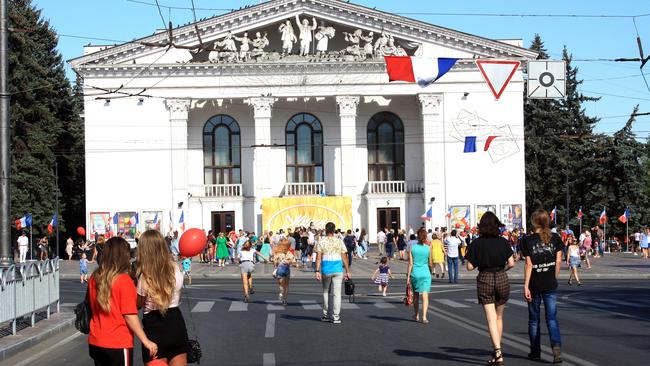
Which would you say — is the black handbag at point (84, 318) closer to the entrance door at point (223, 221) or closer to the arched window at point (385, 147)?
the entrance door at point (223, 221)

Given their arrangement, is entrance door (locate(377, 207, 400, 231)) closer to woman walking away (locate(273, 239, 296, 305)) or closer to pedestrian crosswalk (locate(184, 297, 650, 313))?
pedestrian crosswalk (locate(184, 297, 650, 313))

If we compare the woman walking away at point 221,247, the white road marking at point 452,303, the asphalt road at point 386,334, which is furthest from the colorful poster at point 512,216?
the white road marking at point 452,303

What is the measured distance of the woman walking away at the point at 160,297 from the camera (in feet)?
→ 29.4

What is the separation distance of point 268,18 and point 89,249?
55.1 ft

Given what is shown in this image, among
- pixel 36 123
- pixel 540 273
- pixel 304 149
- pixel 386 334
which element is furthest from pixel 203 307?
pixel 36 123

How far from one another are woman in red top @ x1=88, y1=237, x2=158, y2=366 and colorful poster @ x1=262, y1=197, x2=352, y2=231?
52.5 m

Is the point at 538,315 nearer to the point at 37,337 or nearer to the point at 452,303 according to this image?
the point at 37,337

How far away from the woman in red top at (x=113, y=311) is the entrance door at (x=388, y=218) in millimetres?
55446

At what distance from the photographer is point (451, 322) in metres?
18.9

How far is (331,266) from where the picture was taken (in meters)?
19.0

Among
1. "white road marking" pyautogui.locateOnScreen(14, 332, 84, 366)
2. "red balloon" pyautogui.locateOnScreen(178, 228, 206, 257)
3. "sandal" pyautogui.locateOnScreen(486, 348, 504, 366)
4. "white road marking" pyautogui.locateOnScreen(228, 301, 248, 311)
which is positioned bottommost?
"white road marking" pyautogui.locateOnScreen(228, 301, 248, 311)

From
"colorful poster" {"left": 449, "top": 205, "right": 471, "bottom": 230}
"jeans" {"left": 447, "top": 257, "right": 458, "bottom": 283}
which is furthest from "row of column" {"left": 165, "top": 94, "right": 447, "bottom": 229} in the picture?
"jeans" {"left": 447, "top": 257, "right": 458, "bottom": 283}

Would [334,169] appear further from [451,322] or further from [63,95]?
[451,322]

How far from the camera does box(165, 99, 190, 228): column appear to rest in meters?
61.4
